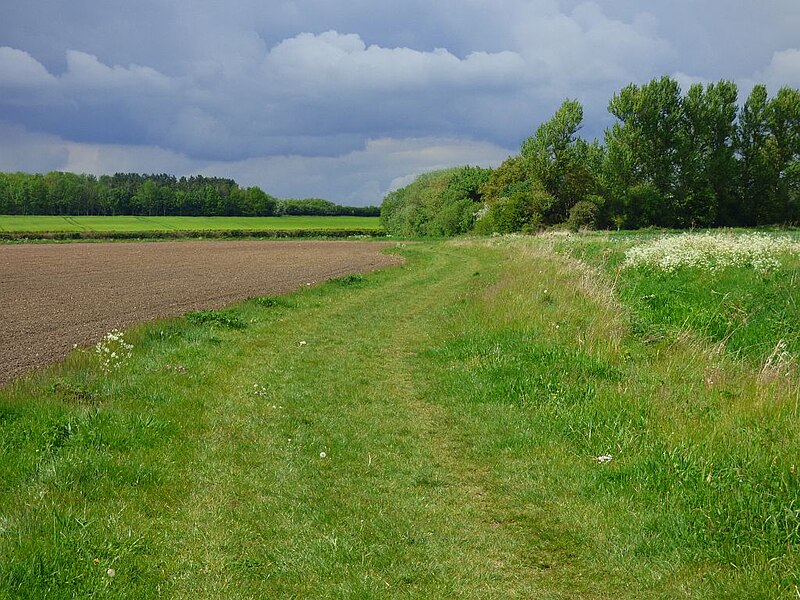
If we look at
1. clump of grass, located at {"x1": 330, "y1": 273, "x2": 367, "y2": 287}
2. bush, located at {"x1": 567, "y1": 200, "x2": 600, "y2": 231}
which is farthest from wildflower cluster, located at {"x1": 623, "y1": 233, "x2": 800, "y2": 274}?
bush, located at {"x1": 567, "y1": 200, "x2": 600, "y2": 231}

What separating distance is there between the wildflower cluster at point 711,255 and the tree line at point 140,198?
495ft

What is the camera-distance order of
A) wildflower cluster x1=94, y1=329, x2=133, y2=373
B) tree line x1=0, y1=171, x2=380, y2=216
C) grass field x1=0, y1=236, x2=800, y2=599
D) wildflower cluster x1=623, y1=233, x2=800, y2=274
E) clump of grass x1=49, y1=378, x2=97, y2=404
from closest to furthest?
grass field x1=0, y1=236, x2=800, y2=599 → clump of grass x1=49, y1=378, x2=97, y2=404 → wildflower cluster x1=94, y1=329, x2=133, y2=373 → wildflower cluster x1=623, y1=233, x2=800, y2=274 → tree line x1=0, y1=171, x2=380, y2=216

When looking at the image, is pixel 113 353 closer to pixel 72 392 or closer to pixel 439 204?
pixel 72 392

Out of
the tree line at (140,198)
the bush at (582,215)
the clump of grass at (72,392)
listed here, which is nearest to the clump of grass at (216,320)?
the clump of grass at (72,392)

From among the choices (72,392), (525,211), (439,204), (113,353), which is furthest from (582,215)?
(72,392)

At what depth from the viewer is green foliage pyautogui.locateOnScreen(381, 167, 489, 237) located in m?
89.1

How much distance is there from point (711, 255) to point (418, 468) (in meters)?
→ 16.1

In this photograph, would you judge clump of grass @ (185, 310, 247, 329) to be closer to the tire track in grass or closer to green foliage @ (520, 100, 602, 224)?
the tire track in grass

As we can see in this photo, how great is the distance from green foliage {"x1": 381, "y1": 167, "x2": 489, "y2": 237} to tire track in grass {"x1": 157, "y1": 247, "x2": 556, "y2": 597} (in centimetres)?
7833

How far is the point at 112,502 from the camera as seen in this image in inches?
221

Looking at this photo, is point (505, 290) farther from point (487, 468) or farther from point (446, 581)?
point (446, 581)

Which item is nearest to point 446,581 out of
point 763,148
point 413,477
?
point 413,477

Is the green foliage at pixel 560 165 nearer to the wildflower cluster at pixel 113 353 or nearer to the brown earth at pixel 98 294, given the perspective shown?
the brown earth at pixel 98 294

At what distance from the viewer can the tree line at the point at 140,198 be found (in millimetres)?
136750
